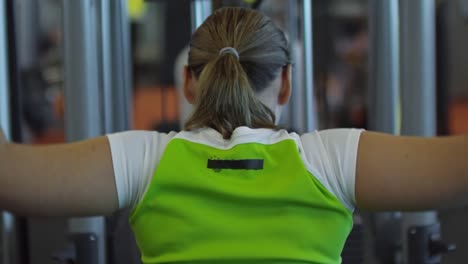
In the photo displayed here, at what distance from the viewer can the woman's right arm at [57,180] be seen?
3.08 feet

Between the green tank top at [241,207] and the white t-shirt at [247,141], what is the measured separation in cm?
2

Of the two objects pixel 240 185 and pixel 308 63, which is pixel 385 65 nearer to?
pixel 308 63

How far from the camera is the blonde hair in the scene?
104cm

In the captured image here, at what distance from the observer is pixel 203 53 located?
A: 1.09 metres

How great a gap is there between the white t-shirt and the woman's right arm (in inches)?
0.8

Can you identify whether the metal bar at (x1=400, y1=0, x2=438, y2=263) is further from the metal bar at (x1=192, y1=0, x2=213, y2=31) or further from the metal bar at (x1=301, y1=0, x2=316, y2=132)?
the metal bar at (x1=192, y1=0, x2=213, y2=31)

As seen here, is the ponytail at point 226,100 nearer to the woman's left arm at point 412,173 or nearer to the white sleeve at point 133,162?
Answer: the white sleeve at point 133,162

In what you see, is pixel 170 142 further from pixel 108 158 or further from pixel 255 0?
pixel 255 0

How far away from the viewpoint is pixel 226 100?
1.04 metres

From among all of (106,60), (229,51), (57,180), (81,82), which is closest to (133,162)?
(57,180)

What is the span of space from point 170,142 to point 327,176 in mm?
232

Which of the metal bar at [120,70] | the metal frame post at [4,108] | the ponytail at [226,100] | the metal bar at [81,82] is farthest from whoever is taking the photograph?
the metal bar at [120,70]

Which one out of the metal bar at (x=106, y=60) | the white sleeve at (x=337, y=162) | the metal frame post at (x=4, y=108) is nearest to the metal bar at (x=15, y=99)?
the metal frame post at (x=4, y=108)

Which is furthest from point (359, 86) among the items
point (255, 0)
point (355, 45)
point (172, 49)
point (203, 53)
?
point (203, 53)
